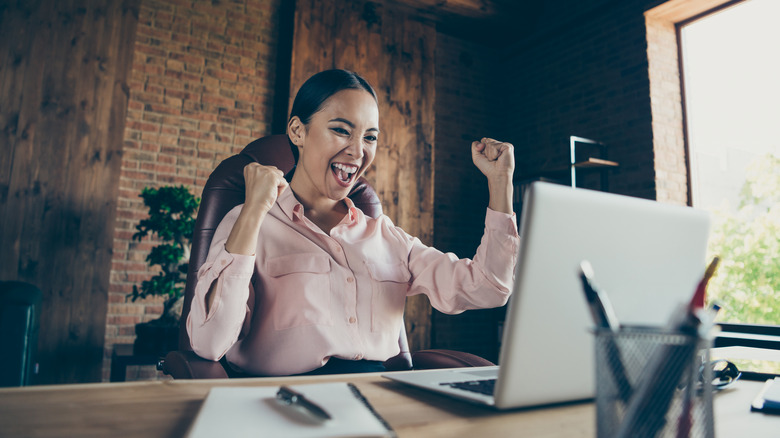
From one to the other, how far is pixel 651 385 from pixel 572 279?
0.20 metres

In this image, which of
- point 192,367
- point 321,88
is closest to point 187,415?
point 192,367

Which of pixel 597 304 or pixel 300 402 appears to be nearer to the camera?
pixel 597 304

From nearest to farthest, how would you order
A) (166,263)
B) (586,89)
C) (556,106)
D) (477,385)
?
(477,385)
(166,263)
(586,89)
(556,106)

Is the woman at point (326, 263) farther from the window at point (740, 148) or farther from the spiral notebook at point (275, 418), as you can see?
the window at point (740, 148)

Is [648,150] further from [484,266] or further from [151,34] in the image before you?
[151,34]

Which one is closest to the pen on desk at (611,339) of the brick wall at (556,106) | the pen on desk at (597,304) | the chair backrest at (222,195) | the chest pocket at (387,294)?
the pen on desk at (597,304)

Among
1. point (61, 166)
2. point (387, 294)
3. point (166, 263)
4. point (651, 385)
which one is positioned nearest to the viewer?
point (651, 385)

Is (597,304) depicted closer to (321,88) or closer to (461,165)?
(321,88)

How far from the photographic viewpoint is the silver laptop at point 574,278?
0.58m

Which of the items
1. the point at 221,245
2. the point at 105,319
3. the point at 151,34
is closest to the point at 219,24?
the point at 151,34

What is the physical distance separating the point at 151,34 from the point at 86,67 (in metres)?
0.48

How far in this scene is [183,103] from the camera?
3559 millimetres

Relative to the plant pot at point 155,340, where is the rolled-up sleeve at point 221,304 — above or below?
above

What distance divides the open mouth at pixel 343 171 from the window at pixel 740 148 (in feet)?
9.76
